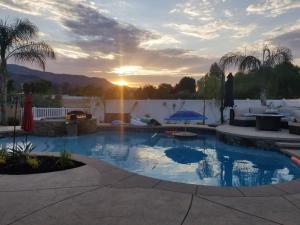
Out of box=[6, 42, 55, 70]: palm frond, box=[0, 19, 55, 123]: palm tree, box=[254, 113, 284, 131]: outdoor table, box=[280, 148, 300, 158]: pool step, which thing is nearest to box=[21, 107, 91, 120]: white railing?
box=[0, 19, 55, 123]: palm tree

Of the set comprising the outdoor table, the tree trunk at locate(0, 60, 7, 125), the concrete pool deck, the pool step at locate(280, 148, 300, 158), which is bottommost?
the pool step at locate(280, 148, 300, 158)

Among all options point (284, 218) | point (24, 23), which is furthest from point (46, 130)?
point (284, 218)

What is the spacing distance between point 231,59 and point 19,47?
1189 centimetres

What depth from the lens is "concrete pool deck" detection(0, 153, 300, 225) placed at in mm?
3404

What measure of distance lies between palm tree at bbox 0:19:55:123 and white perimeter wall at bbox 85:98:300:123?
21.5 ft

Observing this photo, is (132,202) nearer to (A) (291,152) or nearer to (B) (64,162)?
(B) (64,162)

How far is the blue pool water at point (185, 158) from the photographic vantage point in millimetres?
7332

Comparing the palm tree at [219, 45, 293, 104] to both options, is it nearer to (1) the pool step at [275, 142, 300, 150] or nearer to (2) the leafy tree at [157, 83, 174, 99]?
(1) the pool step at [275, 142, 300, 150]

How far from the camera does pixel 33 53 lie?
1581 cm

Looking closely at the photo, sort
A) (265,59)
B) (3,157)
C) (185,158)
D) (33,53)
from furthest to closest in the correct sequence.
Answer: (265,59) < (33,53) < (185,158) < (3,157)

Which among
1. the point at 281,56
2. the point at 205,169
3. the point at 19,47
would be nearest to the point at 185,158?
the point at 205,169

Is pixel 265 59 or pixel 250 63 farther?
pixel 265 59

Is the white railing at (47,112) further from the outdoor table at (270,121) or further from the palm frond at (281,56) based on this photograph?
the palm frond at (281,56)

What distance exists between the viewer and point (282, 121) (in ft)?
43.4
